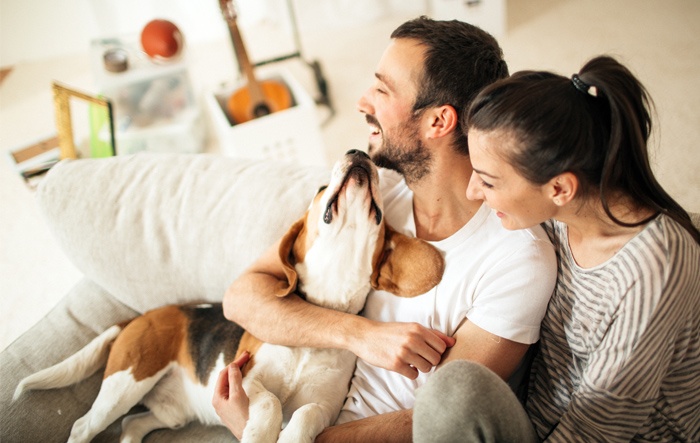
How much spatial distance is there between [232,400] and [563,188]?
0.98m

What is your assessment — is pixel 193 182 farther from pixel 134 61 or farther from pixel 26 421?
pixel 134 61

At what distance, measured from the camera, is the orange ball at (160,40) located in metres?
3.17

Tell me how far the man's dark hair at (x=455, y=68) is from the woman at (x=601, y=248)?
25 centimetres

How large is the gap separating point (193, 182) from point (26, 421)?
875mm

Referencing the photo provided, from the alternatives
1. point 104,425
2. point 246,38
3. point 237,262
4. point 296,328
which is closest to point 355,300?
point 296,328

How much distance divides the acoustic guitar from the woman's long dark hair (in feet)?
6.80

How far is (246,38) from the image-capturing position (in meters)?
4.52

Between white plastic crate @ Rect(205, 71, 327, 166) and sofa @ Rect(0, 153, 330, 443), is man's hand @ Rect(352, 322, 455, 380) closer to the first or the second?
sofa @ Rect(0, 153, 330, 443)

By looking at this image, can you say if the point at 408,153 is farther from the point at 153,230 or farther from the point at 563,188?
the point at 153,230

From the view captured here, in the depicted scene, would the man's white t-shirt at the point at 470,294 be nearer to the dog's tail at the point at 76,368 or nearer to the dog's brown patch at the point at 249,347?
the dog's brown patch at the point at 249,347

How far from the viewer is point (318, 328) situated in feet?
4.82

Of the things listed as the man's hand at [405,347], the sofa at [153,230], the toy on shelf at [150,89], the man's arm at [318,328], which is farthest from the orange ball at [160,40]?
the man's hand at [405,347]

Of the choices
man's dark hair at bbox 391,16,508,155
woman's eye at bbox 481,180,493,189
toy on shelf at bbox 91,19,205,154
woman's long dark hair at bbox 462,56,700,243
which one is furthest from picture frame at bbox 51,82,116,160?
woman's long dark hair at bbox 462,56,700,243

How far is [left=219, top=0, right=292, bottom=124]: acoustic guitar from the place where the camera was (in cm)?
295
